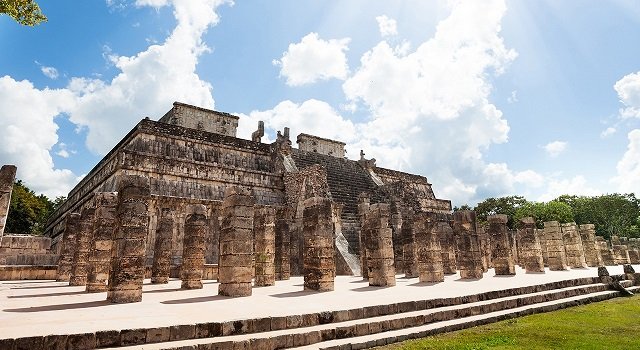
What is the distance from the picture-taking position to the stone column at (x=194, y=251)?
11.4 metres

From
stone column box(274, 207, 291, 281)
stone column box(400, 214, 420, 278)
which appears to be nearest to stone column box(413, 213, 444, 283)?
stone column box(400, 214, 420, 278)

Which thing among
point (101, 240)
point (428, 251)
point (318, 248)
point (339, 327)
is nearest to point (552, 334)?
point (339, 327)

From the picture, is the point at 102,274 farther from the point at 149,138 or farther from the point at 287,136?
the point at 287,136

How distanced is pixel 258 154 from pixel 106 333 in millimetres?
21291

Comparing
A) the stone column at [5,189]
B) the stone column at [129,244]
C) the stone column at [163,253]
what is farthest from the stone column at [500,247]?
the stone column at [5,189]

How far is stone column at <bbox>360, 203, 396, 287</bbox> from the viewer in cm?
1189

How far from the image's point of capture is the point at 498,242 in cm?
1595

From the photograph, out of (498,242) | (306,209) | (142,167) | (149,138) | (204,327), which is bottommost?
(204,327)

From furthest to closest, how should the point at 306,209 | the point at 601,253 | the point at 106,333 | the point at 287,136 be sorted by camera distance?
the point at 287,136
the point at 601,253
the point at 306,209
the point at 106,333

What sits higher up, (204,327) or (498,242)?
(498,242)

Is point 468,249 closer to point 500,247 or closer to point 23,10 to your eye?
point 500,247

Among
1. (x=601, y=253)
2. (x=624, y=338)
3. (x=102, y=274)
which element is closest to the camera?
(x=624, y=338)

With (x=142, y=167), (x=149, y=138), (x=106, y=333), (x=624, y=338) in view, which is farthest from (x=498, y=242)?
(x=149, y=138)

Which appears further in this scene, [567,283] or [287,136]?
[287,136]
